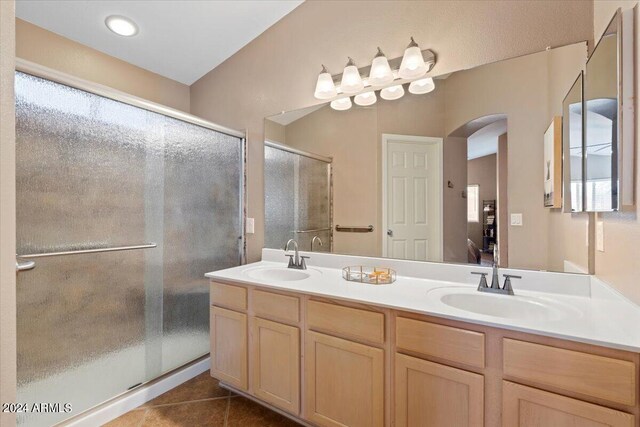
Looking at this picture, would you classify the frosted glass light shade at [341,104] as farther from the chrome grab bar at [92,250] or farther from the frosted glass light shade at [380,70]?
the chrome grab bar at [92,250]

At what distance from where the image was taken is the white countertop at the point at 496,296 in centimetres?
100

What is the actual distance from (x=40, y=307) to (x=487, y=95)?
8.05ft

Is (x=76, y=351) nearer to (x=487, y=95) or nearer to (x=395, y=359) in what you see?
(x=395, y=359)

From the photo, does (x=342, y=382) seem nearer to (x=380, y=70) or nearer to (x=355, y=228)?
(x=355, y=228)

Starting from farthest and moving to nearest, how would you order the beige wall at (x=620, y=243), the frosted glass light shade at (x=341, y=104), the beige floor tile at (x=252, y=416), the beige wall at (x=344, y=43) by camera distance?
1. the frosted glass light shade at (x=341, y=104)
2. the beige floor tile at (x=252, y=416)
3. the beige wall at (x=344, y=43)
4. the beige wall at (x=620, y=243)

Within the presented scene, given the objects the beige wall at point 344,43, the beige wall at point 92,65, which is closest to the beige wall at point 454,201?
the beige wall at point 344,43

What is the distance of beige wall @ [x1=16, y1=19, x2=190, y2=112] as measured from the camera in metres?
→ 1.94

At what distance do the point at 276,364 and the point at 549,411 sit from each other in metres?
1.18

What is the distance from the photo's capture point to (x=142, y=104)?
189 centimetres

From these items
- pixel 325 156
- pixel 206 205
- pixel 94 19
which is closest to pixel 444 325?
pixel 325 156

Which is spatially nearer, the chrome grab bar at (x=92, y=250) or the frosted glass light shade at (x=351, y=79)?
the chrome grab bar at (x=92, y=250)

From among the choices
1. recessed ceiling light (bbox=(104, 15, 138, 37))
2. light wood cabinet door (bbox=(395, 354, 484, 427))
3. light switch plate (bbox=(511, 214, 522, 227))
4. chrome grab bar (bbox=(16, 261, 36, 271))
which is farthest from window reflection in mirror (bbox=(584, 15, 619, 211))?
recessed ceiling light (bbox=(104, 15, 138, 37))

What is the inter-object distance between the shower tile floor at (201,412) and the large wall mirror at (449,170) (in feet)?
3.50

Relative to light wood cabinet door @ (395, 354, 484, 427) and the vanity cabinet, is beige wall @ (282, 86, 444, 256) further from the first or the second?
light wood cabinet door @ (395, 354, 484, 427)
